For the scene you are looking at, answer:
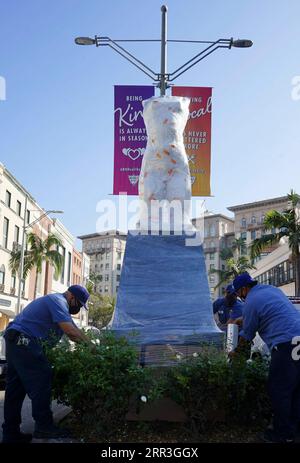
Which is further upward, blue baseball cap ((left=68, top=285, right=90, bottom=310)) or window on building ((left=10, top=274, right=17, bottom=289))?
window on building ((left=10, top=274, right=17, bottom=289))

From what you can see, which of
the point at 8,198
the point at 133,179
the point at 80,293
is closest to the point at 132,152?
the point at 133,179

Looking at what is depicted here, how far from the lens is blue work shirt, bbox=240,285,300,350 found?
Result: 4.93m

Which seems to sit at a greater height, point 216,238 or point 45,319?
point 216,238

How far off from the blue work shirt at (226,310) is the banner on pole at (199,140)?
3.87m

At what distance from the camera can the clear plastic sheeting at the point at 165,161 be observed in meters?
8.02

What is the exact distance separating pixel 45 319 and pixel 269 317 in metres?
2.19

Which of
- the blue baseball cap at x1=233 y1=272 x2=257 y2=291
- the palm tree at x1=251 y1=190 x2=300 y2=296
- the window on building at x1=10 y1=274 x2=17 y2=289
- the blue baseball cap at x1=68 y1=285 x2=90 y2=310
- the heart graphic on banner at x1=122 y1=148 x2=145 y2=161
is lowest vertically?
the blue baseball cap at x1=68 y1=285 x2=90 y2=310

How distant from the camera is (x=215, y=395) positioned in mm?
4664

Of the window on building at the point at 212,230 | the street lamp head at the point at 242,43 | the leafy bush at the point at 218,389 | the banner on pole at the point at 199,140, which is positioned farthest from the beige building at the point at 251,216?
the leafy bush at the point at 218,389

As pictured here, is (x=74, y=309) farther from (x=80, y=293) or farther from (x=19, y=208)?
(x=19, y=208)

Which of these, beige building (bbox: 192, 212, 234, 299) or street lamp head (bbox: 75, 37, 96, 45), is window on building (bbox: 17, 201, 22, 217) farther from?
beige building (bbox: 192, 212, 234, 299)

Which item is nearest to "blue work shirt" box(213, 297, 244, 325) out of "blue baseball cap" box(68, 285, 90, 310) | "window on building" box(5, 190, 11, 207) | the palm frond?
"blue baseball cap" box(68, 285, 90, 310)

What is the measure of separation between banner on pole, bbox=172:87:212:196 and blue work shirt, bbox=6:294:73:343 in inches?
252

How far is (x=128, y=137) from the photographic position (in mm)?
11336
